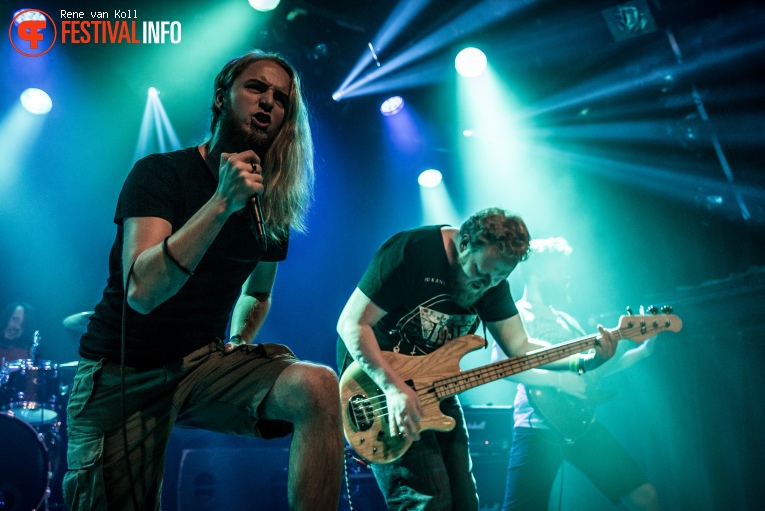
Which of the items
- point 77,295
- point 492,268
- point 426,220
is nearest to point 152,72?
point 77,295

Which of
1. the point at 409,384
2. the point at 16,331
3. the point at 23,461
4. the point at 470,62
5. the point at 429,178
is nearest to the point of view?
the point at 409,384

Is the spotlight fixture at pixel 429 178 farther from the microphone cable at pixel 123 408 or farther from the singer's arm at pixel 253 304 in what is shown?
the microphone cable at pixel 123 408

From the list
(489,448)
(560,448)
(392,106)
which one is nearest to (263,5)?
(392,106)

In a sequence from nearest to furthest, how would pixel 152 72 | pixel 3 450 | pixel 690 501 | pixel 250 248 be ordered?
pixel 250 248
pixel 3 450
pixel 690 501
pixel 152 72

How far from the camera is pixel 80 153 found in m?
8.50

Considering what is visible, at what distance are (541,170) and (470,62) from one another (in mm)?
1852

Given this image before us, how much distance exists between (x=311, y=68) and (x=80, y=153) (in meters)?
3.86

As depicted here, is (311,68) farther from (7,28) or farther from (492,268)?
(492,268)

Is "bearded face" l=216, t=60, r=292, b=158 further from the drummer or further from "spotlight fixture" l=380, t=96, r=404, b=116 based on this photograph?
the drummer

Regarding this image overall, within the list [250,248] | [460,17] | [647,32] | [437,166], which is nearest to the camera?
[250,248]

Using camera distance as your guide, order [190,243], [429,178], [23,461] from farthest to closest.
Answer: [429,178] → [23,461] → [190,243]

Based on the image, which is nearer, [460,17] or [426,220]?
[460,17]

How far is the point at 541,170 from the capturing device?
8094 mm

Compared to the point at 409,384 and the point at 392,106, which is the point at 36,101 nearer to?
the point at 392,106
